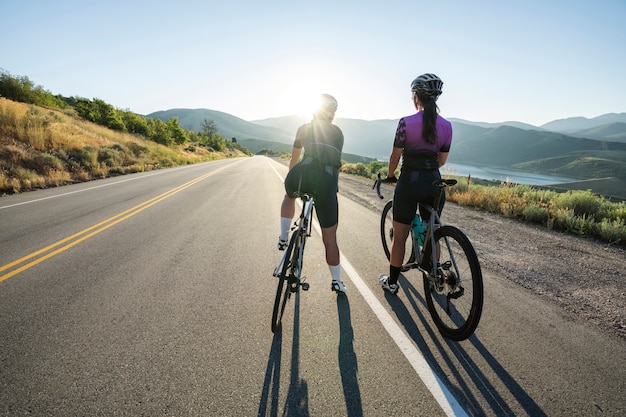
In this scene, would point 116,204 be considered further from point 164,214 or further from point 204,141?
point 204,141

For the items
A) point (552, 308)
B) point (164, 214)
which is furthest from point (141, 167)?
point (552, 308)

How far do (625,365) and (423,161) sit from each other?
7.93 ft

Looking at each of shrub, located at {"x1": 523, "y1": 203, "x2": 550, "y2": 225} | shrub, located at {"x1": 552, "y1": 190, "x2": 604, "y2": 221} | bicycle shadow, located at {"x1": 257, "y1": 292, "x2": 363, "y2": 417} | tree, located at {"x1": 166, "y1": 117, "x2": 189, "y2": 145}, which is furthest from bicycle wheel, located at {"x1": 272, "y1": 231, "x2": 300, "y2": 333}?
tree, located at {"x1": 166, "y1": 117, "x2": 189, "y2": 145}

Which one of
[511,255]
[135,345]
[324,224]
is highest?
[324,224]

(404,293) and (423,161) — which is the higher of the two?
(423,161)

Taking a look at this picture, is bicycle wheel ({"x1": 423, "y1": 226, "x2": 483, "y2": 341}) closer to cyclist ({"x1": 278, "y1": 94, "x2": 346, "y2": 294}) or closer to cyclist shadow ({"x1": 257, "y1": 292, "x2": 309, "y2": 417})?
cyclist ({"x1": 278, "y1": 94, "x2": 346, "y2": 294})

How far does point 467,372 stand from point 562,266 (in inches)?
139

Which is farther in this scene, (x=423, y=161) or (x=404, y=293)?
(x=404, y=293)

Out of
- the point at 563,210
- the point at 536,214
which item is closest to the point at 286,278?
the point at 536,214

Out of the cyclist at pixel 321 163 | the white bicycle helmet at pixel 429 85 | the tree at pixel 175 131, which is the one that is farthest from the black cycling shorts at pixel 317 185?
the tree at pixel 175 131

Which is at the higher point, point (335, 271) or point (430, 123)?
point (430, 123)

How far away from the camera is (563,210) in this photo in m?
7.27

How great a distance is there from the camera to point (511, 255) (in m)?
4.96

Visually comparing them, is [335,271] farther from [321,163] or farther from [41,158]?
[41,158]
